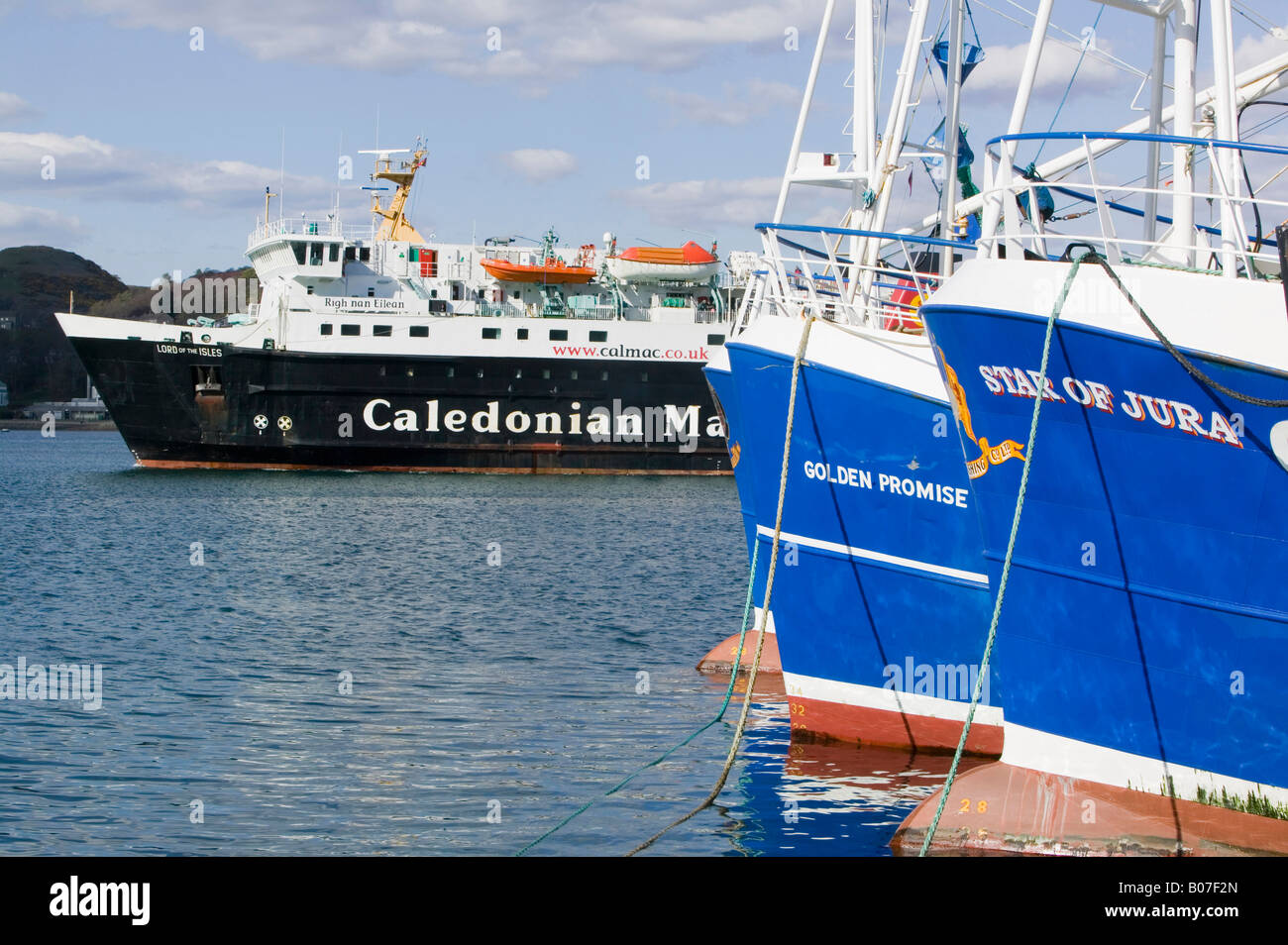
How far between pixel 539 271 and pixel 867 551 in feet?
145

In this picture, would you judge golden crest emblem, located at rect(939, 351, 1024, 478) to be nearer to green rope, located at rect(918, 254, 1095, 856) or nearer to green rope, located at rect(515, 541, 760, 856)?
green rope, located at rect(918, 254, 1095, 856)

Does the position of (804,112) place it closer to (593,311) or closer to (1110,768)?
(1110,768)

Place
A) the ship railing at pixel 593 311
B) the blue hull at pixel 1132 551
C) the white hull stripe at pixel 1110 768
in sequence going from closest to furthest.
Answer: the blue hull at pixel 1132 551
the white hull stripe at pixel 1110 768
the ship railing at pixel 593 311

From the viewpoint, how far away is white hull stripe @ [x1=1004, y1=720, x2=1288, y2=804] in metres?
9.09

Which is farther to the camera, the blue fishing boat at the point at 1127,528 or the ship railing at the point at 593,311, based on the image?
the ship railing at the point at 593,311

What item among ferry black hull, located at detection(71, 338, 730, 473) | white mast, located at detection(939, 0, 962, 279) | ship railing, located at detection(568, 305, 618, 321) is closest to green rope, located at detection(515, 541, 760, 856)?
white mast, located at detection(939, 0, 962, 279)

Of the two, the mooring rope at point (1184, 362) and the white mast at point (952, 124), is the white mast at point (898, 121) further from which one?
the mooring rope at point (1184, 362)

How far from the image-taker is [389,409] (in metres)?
52.4

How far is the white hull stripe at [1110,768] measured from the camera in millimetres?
9086

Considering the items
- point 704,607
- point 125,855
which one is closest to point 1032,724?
point 125,855

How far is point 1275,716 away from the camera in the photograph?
8.93 meters

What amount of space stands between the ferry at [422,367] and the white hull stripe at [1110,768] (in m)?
44.4

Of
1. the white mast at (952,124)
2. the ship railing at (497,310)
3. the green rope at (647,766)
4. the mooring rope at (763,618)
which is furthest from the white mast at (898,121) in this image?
the ship railing at (497,310)
